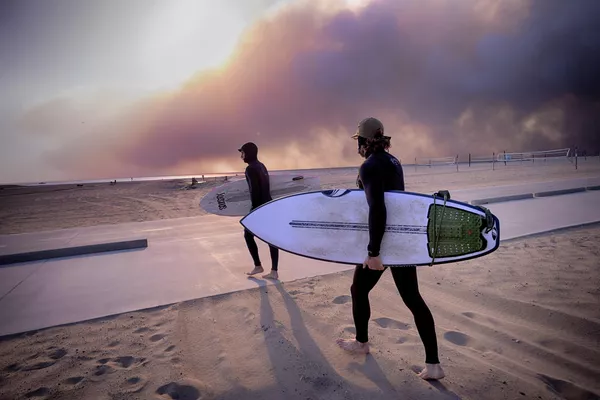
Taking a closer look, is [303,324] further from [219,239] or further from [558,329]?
[219,239]

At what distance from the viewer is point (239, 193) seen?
6.10 metres

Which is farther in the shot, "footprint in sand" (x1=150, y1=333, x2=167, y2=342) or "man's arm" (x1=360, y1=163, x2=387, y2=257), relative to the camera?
"footprint in sand" (x1=150, y1=333, x2=167, y2=342)

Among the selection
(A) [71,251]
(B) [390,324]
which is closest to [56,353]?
(B) [390,324]

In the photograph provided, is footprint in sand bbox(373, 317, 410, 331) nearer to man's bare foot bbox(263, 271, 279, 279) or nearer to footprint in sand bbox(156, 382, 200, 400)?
man's bare foot bbox(263, 271, 279, 279)

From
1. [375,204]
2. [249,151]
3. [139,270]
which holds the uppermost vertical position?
[249,151]

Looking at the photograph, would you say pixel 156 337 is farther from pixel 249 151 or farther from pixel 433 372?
pixel 249 151

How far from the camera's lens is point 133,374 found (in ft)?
8.25

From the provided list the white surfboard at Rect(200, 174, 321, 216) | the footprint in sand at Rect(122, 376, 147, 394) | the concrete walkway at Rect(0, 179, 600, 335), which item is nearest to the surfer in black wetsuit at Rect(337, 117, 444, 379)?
the footprint in sand at Rect(122, 376, 147, 394)

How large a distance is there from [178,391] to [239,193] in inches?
162

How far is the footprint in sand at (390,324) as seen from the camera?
3.19m

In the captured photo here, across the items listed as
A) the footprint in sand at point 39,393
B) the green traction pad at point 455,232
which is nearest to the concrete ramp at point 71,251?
the footprint in sand at point 39,393

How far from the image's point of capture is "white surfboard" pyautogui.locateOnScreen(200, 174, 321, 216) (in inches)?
232

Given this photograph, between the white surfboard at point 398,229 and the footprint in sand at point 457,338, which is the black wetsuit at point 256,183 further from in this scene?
the footprint in sand at point 457,338

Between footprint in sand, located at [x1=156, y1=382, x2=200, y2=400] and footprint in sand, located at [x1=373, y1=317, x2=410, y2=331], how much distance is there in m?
1.90
